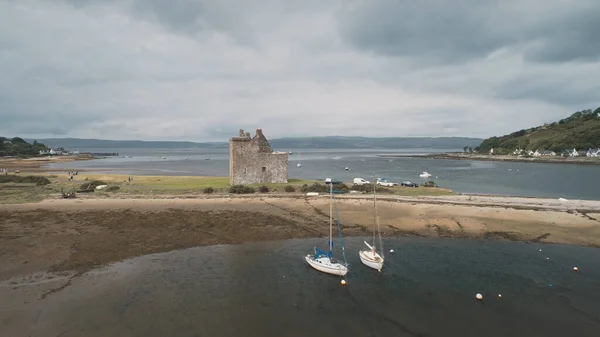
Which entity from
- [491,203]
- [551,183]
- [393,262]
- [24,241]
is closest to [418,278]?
[393,262]

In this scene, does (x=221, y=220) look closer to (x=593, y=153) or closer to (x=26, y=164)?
(x=26, y=164)

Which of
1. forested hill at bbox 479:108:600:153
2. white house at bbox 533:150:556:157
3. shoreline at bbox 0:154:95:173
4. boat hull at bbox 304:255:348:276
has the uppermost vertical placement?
forested hill at bbox 479:108:600:153

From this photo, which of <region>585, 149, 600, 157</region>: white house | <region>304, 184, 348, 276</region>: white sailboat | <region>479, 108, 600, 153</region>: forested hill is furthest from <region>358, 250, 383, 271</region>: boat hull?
<region>479, 108, 600, 153</region>: forested hill

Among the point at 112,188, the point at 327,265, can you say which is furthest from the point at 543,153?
the point at 327,265

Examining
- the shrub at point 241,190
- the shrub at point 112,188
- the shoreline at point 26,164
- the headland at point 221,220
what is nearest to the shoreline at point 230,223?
the headland at point 221,220

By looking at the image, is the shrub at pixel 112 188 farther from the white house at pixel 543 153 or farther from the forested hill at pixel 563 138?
the forested hill at pixel 563 138

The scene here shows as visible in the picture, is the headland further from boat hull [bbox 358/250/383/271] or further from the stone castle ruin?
boat hull [bbox 358/250/383/271]

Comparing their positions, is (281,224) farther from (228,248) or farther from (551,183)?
(551,183)
